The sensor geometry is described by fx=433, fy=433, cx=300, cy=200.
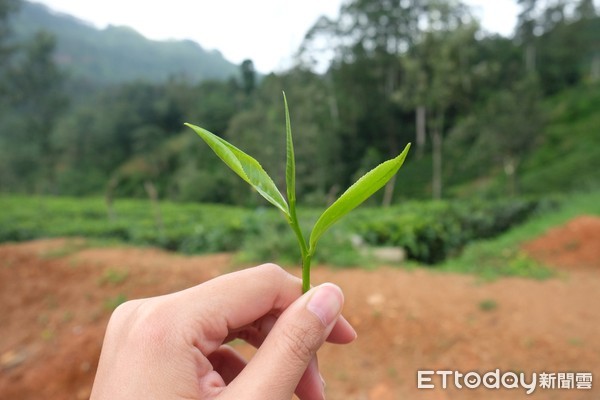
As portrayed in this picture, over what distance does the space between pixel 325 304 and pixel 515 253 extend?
656 centimetres

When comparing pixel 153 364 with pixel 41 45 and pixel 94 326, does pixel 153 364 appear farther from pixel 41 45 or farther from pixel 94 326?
pixel 41 45

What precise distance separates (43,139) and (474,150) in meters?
23.4

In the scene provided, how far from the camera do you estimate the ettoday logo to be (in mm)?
3047

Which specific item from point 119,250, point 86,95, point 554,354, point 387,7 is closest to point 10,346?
point 119,250

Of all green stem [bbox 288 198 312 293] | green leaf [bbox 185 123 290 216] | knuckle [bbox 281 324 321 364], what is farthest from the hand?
green leaf [bbox 185 123 290 216]

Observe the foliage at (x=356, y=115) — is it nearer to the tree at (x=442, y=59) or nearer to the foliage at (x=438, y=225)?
the tree at (x=442, y=59)

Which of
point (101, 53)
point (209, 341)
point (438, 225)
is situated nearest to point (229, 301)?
point (209, 341)

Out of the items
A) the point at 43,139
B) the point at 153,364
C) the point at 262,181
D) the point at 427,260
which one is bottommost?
the point at 427,260

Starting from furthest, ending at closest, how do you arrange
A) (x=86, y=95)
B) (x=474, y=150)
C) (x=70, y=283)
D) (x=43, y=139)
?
(x=86, y=95) < (x=43, y=139) < (x=474, y=150) < (x=70, y=283)

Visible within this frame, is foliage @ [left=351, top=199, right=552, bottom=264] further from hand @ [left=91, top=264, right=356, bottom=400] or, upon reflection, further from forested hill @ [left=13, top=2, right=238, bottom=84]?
forested hill @ [left=13, top=2, right=238, bottom=84]

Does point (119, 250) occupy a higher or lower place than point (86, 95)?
lower

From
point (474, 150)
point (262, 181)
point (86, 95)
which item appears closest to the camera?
point (262, 181)

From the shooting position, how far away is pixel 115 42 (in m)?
38.4

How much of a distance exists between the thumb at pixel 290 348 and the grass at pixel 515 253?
472 cm
